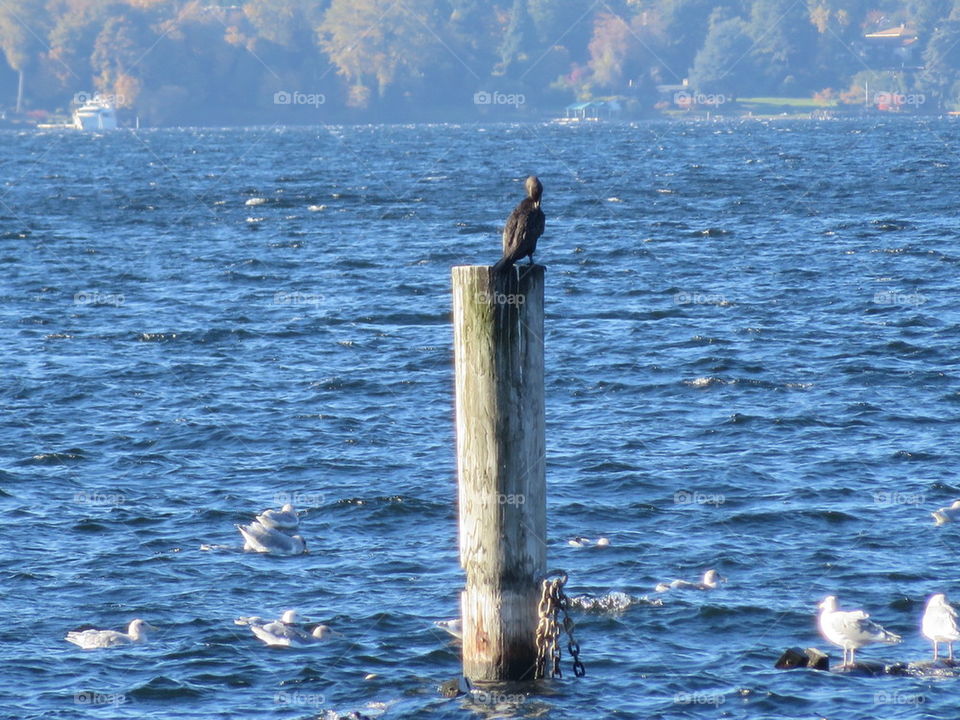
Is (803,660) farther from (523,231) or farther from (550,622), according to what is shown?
(523,231)

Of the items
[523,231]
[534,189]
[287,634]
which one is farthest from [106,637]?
[534,189]

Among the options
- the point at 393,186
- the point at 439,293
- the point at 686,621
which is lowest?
the point at 686,621

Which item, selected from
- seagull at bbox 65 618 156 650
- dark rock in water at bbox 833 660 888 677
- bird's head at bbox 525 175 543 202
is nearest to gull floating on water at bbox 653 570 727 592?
dark rock in water at bbox 833 660 888 677

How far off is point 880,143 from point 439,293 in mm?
74792

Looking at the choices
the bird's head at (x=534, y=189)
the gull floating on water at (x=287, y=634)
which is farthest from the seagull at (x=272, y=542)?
the bird's head at (x=534, y=189)

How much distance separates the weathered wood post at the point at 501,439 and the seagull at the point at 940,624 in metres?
3.70

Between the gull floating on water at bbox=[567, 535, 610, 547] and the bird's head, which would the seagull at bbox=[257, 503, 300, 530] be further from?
the bird's head

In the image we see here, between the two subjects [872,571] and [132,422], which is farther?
[132,422]

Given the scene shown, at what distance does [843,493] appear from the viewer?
1775 centimetres

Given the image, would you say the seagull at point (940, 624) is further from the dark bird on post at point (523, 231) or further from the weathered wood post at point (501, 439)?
the dark bird on post at point (523, 231)

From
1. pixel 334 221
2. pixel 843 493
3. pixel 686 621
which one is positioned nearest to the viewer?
pixel 686 621

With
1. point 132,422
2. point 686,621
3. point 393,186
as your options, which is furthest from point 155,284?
point 393,186

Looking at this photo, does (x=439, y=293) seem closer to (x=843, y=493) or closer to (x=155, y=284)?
(x=155, y=284)

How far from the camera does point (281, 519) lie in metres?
16.7
